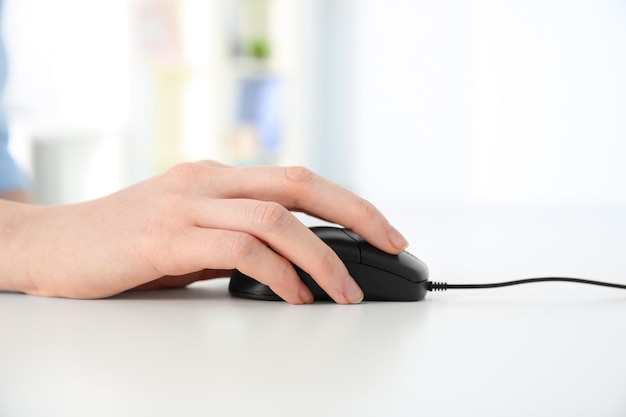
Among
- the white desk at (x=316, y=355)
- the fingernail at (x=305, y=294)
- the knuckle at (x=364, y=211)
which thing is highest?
the knuckle at (x=364, y=211)

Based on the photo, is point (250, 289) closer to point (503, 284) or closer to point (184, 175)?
point (184, 175)

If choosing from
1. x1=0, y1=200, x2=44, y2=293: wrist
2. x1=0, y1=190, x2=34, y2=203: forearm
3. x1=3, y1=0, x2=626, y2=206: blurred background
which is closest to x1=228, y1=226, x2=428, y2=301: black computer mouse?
x1=0, y1=200, x2=44, y2=293: wrist

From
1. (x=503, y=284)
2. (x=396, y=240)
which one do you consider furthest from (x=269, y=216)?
(x=503, y=284)

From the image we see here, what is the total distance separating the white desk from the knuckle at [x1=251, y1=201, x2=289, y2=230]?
8 centimetres

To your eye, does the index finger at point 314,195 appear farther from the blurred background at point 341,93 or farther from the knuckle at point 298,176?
the blurred background at point 341,93

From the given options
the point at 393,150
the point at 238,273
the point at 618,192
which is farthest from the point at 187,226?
the point at 393,150

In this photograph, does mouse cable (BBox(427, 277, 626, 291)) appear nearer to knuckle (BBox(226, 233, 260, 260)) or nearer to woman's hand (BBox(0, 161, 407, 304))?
woman's hand (BBox(0, 161, 407, 304))

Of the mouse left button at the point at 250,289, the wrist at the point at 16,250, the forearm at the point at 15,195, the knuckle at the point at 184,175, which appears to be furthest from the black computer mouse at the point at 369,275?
the forearm at the point at 15,195

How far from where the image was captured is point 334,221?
736mm

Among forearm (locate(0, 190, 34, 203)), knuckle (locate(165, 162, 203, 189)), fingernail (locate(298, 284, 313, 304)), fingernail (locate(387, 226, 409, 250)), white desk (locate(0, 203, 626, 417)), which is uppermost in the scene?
knuckle (locate(165, 162, 203, 189))

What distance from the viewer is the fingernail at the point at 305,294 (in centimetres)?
69

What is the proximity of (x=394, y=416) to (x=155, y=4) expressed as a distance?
13.7 feet

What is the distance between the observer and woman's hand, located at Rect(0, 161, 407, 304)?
670 mm

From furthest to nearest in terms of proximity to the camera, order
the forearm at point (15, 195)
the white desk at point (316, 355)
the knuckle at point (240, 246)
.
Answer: the forearm at point (15, 195)
the knuckle at point (240, 246)
the white desk at point (316, 355)
